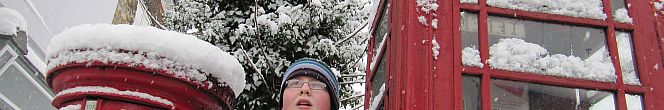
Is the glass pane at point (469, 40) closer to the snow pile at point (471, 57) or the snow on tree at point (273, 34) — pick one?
the snow pile at point (471, 57)

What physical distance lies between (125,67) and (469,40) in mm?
1157

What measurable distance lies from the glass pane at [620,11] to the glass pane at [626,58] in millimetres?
48

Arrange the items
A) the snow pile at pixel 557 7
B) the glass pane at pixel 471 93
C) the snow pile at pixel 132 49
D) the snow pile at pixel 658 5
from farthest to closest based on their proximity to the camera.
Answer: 1. the snow pile at pixel 658 5
2. the snow pile at pixel 557 7
3. the glass pane at pixel 471 93
4. the snow pile at pixel 132 49

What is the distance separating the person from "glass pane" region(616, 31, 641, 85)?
1.14 meters

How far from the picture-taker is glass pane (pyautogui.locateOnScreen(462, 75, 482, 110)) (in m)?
2.09

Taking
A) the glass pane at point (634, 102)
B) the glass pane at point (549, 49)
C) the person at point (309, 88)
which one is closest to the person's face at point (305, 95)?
the person at point (309, 88)

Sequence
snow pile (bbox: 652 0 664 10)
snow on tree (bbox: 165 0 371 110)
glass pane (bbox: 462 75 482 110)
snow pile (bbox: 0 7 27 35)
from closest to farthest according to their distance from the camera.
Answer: glass pane (bbox: 462 75 482 110) → snow pile (bbox: 652 0 664 10) → snow pile (bbox: 0 7 27 35) → snow on tree (bbox: 165 0 371 110)

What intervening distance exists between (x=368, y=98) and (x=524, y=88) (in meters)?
0.96

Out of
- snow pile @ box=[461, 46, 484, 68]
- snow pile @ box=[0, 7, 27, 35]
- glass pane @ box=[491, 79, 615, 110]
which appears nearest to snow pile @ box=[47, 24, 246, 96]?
snow pile @ box=[461, 46, 484, 68]

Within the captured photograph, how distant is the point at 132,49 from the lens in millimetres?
1852

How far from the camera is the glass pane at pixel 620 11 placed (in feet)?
7.48

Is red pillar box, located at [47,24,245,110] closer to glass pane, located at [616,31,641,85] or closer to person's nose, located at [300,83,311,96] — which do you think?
person's nose, located at [300,83,311,96]

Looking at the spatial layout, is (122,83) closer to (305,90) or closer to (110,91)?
(110,91)

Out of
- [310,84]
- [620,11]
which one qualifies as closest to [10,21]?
[310,84]
